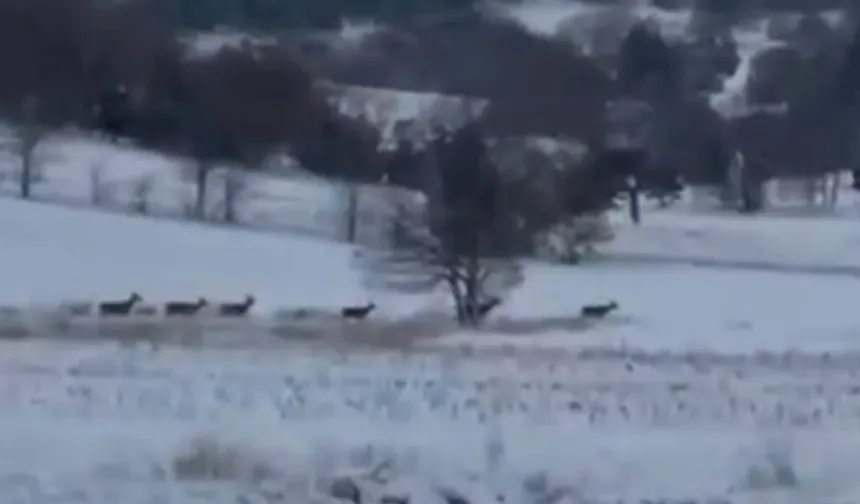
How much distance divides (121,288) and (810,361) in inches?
35.4

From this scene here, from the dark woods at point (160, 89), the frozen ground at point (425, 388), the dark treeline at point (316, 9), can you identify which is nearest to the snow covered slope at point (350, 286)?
the frozen ground at point (425, 388)

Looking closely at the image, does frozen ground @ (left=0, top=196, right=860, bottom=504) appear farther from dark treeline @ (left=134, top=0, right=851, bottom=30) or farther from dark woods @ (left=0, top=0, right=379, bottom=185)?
dark treeline @ (left=134, top=0, right=851, bottom=30)

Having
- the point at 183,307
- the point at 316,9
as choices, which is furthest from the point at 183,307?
the point at 316,9

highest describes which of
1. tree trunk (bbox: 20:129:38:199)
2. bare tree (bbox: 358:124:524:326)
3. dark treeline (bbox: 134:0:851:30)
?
dark treeline (bbox: 134:0:851:30)

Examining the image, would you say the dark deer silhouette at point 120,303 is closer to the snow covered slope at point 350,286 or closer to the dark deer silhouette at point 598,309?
the snow covered slope at point 350,286

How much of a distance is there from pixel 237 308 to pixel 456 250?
0.95 feet

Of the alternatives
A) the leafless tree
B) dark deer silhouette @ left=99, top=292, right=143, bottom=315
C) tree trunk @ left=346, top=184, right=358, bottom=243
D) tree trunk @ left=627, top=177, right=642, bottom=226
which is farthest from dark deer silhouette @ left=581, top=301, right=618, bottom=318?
the leafless tree

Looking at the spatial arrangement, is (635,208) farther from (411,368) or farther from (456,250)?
(411,368)

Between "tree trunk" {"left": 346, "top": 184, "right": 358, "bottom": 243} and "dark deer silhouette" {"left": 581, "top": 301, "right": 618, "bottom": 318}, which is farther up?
"tree trunk" {"left": 346, "top": 184, "right": 358, "bottom": 243}

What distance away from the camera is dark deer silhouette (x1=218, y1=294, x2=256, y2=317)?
6.73ft

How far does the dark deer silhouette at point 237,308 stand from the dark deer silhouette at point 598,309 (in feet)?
1.40

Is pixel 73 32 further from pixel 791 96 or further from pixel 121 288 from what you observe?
pixel 791 96

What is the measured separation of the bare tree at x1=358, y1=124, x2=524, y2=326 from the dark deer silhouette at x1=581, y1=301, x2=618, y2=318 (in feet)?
0.31

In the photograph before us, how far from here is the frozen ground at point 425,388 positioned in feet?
6.69
